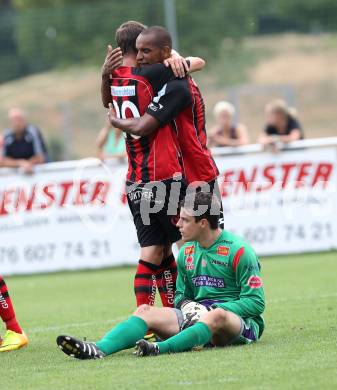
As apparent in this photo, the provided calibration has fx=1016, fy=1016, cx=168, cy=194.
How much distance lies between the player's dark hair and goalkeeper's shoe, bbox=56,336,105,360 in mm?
2279

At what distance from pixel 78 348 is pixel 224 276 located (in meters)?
1.18

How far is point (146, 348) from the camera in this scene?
651cm

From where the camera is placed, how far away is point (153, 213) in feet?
24.8

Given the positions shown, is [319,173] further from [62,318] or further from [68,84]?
[68,84]

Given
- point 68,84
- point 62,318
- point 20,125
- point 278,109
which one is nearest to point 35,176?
point 20,125

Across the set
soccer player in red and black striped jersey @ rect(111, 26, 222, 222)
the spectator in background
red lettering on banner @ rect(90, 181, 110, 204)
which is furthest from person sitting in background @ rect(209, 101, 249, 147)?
soccer player in red and black striped jersey @ rect(111, 26, 222, 222)

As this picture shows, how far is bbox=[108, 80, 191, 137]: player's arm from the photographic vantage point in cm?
736

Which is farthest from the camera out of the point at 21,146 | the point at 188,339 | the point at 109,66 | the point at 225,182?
the point at 21,146

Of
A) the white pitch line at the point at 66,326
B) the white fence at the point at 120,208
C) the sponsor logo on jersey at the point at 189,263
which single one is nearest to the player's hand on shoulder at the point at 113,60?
the sponsor logo on jersey at the point at 189,263

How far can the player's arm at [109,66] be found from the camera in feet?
24.3

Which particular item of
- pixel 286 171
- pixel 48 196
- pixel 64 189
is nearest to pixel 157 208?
pixel 286 171

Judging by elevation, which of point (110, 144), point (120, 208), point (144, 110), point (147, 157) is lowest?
point (120, 208)

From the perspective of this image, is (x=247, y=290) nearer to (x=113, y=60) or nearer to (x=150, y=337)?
(x=150, y=337)

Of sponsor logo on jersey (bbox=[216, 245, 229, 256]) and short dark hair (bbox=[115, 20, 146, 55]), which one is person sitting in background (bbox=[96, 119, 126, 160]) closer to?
short dark hair (bbox=[115, 20, 146, 55])
